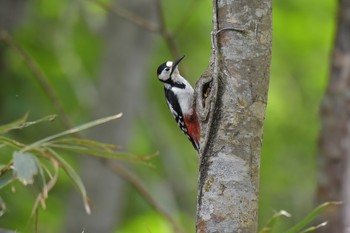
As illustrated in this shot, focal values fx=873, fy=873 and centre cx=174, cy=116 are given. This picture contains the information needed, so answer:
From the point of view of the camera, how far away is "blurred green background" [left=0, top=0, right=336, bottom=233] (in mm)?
8016

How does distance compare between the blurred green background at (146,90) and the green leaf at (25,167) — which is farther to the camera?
the blurred green background at (146,90)

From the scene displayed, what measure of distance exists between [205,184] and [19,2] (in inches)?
185

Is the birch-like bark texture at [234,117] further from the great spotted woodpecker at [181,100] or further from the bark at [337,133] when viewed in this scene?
the bark at [337,133]

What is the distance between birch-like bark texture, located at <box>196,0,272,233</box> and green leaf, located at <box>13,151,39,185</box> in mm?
491

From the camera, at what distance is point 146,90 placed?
9.91 m

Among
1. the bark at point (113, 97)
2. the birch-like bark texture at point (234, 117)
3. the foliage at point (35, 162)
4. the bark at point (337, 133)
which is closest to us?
the birch-like bark texture at point (234, 117)

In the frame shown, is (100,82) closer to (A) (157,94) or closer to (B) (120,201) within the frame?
(B) (120,201)

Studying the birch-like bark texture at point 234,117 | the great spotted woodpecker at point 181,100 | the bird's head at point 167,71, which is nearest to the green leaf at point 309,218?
the birch-like bark texture at point 234,117

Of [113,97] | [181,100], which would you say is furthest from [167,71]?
[113,97]

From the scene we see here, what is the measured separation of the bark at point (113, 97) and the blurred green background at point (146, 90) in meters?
0.01

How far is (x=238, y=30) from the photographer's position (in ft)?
8.43

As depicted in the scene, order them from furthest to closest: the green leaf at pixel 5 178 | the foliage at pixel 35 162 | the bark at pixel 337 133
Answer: the bark at pixel 337 133
the green leaf at pixel 5 178
the foliage at pixel 35 162

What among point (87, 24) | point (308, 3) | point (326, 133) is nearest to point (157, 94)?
point (87, 24)

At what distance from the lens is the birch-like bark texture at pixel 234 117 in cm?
245
